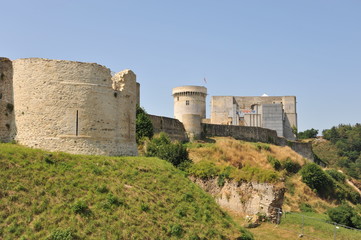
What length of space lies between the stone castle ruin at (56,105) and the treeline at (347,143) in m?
60.3

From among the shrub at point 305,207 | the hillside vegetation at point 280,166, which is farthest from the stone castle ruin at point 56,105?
the shrub at point 305,207

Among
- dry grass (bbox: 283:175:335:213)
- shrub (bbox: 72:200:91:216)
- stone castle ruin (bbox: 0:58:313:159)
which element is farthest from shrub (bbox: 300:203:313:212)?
shrub (bbox: 72:200:91:216)

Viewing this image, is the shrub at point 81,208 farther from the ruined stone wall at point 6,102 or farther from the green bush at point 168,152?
the green bush at point 168,152

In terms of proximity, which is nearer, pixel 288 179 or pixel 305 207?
pixel 305 207

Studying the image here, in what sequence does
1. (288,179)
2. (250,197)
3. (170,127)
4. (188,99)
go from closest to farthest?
(250,197)
(288,179)
(170,127)
(188,99)

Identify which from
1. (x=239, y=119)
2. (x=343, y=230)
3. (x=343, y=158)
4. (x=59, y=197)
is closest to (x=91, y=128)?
(x=59, y=197)

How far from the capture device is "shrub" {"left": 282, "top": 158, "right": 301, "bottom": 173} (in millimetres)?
37531

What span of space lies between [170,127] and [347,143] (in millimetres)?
61417

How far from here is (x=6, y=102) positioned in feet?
57.6

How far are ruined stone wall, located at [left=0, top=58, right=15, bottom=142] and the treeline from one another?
62.6 meters

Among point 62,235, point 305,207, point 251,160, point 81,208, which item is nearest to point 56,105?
point 81,208

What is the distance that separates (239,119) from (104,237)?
49.0 m

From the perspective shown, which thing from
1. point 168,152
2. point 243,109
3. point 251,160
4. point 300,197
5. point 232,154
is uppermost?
point 243,109

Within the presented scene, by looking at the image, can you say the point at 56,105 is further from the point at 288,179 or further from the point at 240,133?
the point at 240,133
